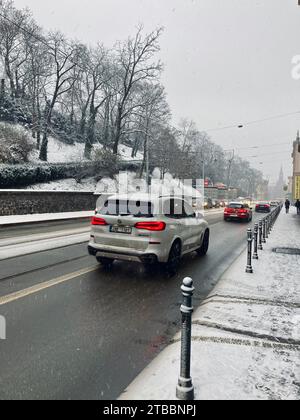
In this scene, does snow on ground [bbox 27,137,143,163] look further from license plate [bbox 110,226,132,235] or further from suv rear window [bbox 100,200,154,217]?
license plate [bbox 110,226,132,235]

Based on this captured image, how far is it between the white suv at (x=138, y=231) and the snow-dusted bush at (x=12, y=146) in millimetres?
21794

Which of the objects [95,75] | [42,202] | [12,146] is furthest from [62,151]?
[42,202]

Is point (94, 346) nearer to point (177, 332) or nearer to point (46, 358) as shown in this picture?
point (46, 358)

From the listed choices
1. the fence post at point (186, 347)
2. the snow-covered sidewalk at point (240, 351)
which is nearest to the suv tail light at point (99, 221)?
the snow-covered sidewalk at point (240, 351)

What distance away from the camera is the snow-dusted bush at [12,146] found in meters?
26.7

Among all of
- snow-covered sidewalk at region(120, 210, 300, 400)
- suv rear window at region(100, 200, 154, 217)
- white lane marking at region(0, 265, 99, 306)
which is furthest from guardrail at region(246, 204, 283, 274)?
white lane marking at region(0, 265, 99, 306)

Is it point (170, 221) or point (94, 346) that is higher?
point (170, 221)

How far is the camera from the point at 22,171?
1065 inches

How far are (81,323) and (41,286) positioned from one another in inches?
73.2

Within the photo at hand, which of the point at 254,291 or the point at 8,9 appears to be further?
the point at 8,9

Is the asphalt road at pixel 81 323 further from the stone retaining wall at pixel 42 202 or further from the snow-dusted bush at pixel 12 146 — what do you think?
the snow-dusted bush at pixel 12 146

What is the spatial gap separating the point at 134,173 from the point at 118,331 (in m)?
47.4
